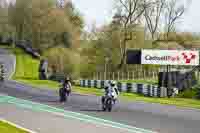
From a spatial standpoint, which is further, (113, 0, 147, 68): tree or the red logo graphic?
(113, 0, 147, 68): tree

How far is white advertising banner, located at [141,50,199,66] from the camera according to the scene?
1709 inches

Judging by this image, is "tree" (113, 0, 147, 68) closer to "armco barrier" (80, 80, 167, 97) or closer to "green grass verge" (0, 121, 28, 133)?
"armco barrier" (80, 80, 167, 97)

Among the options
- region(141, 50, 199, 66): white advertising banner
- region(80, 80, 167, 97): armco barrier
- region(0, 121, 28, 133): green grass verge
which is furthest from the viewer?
region(141, 50, 199, 66): white advertising banner

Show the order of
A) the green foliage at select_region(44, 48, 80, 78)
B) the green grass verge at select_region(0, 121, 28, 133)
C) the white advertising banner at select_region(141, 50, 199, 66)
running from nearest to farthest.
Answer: the green grass verge at select_region(0, 121, 28, 133)
the white advertising banner at select_region(141, 50, 199, 66)
the green foliage at select_region(44, 48, 80, 78)

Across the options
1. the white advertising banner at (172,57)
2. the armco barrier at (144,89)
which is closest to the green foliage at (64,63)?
the white advertising banner at (172,57)

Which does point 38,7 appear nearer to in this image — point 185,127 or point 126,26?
point 126,26

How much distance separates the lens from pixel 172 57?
1714 inches

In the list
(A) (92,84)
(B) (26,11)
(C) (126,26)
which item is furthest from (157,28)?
(A) (92,84)

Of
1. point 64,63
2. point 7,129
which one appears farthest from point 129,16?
point 7,129

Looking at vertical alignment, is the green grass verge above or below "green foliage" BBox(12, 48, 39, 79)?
below

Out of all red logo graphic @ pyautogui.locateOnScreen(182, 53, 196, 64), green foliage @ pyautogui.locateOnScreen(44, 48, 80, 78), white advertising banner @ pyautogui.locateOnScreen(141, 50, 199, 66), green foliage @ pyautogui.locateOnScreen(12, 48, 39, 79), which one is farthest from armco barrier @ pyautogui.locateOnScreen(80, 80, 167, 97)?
green foliage @ pyautogui.locateOnScreen(12, 48, 39, 79)

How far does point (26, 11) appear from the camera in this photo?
89.2 metres

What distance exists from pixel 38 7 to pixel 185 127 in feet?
240

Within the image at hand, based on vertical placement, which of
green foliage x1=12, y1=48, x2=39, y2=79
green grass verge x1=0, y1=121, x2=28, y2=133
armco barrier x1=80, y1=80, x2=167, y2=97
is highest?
green foliage x1=12, y1=48, x2=39, y2=79
